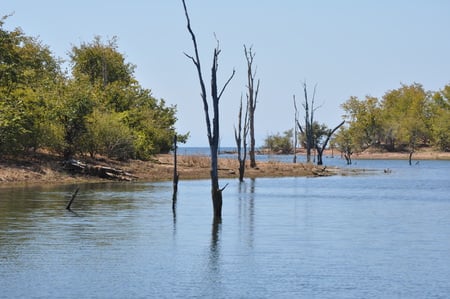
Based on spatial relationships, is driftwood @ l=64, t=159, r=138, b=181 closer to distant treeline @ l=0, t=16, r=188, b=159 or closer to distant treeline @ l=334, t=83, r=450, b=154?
distant treeline @ l=0, t=16, r=188, b=159

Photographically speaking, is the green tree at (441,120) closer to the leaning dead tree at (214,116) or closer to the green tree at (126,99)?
the green tree at (126,99)

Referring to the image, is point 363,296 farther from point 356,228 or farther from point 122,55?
point 122,55

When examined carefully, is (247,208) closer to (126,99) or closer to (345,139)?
(126,99)

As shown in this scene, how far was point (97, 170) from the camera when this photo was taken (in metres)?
67.9

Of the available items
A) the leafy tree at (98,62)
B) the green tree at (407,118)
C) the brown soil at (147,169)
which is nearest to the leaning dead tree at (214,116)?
the brown soil at (147,169)

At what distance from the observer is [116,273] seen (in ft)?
87.0

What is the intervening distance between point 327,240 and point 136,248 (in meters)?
7.96

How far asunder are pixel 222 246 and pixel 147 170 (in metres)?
42.9

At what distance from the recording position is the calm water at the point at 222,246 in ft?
80.7

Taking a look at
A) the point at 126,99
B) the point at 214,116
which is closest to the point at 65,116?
the point at 126,99

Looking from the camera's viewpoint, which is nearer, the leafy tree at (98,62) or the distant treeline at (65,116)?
the distant treeline at (65,116)

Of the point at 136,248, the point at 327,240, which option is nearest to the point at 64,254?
the point at 136,248

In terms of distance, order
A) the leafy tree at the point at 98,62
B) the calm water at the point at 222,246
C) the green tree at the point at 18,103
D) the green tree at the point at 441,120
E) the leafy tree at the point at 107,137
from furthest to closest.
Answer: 1. the green tree at the point at 441,120
2. the leafy tree at the point at 98,62
3. the leafy tree at the point at 107,137
4. the green tree at the point at 18,103
5. the calm water at the point at 222,246

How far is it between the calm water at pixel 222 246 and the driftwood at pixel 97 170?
11046 mm
